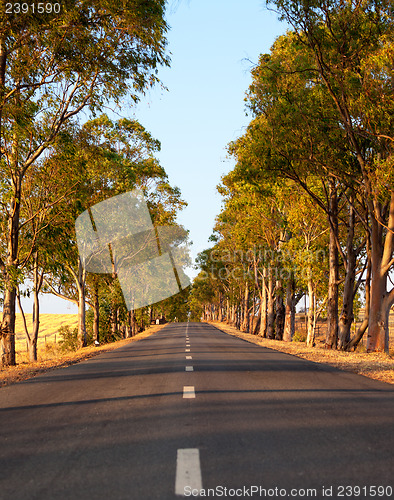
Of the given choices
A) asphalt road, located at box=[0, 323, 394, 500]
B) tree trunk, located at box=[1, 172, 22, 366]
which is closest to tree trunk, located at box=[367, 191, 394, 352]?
asphalt road, located at box=[0, 323, 394, 500]

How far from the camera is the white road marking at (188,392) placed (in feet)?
27.7

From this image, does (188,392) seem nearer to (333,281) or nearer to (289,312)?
(333,281)

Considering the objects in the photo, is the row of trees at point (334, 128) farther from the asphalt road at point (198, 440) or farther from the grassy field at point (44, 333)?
the grassy field at point (44, 333)

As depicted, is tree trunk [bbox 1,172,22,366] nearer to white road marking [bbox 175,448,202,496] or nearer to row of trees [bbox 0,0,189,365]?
row of trees [bbox 0,0,189,365]

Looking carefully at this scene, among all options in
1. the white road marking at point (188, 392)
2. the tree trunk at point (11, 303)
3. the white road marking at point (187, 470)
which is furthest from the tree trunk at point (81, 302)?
the white road marking at point (187, 470)

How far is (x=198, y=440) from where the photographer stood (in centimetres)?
546

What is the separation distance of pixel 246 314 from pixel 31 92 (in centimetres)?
4321

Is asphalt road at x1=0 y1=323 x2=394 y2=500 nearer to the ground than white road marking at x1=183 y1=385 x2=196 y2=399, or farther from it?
farther from it

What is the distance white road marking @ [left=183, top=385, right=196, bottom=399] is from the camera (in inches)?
333

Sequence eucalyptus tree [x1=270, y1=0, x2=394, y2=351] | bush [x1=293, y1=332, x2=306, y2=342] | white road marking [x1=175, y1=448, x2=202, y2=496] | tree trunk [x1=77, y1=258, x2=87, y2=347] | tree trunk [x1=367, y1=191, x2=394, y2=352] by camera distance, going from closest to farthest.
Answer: white road marking [x1=175, y1=448, x2=202, y2=496]
eucalyptus tree [x1=270, y1=0, x2=394, y2=351]
tree trunk [x1=367, y1=191, x2=394, y2=352]
tree trunk [x1=77, y1=258, x2=87, y2=347]
bush [x1=293, y1=332, x2=306, y2=342]

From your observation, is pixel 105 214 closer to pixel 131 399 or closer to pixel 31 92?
pixel 31 92

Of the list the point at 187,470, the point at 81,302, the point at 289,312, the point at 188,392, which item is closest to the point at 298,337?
the point at 289,312

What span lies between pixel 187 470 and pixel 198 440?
106 centimetres

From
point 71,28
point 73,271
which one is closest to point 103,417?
point 71,28
